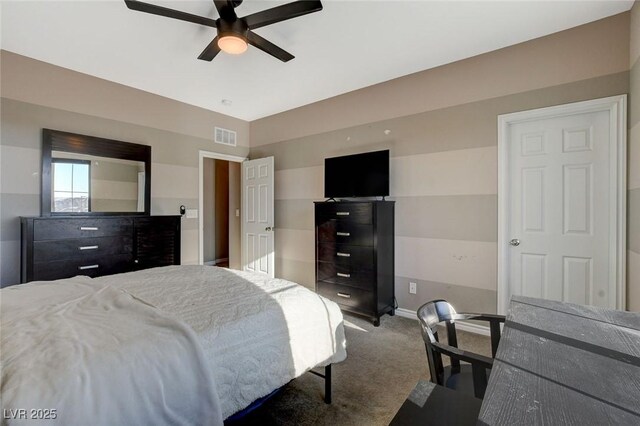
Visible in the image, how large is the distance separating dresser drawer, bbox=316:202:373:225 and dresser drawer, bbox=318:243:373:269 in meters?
0.31

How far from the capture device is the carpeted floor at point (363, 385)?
1771mm

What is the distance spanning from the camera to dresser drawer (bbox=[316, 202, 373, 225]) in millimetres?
3219

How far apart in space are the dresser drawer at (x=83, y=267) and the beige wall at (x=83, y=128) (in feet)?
1.59

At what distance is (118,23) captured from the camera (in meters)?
2.46

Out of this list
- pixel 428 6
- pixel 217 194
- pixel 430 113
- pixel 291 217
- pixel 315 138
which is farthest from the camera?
pixel 217 194

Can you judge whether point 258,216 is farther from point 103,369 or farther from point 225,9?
point 103,369

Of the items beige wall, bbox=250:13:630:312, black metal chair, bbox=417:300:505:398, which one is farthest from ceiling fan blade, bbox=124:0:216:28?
black metal chair, bbox=417:300:505:398

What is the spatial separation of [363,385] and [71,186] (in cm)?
→ 360

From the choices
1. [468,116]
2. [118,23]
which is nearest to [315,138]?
[468,116]

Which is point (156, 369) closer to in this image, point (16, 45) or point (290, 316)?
point (290, 316)

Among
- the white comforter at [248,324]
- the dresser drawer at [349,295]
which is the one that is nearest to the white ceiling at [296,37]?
the white comforter at [248,324]

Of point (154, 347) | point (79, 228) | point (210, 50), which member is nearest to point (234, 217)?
point (79, 228)

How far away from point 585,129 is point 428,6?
1.75 m

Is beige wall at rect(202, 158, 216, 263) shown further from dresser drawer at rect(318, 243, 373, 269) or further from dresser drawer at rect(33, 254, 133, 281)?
dresser drawer at rect(318, 243, 373, 269)
